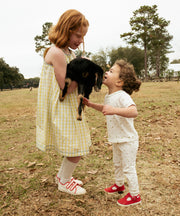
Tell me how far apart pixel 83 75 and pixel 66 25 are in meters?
0.53

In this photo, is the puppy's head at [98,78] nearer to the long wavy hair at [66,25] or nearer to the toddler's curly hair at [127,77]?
the toddler's curly hair at [127,77]

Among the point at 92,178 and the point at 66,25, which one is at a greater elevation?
the point at 66,25

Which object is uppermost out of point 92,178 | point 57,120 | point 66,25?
point 66,25

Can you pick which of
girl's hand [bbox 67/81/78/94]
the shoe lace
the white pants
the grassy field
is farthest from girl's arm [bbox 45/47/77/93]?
the shoe lace

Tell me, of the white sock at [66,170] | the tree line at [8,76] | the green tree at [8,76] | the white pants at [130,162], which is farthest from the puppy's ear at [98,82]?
the green tree at [8,76]

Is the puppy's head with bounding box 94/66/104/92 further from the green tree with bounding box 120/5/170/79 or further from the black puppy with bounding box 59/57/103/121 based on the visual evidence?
the green tree with bounding box 120/5/170/79

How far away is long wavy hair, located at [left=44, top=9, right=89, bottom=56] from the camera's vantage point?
1873 mm

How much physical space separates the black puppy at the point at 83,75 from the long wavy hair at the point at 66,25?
260 millimetres

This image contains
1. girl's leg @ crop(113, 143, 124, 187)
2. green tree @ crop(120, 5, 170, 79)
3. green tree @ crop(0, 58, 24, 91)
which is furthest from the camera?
green tree @ crop(0, 58, 24, 91)

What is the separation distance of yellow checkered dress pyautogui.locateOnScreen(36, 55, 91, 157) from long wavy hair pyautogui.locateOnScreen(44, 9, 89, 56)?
0.20 metres

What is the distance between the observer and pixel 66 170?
7.66 ft

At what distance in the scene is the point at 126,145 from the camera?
6.61ft

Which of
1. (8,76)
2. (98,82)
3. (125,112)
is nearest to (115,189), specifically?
(125,112)

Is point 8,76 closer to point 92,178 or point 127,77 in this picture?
point 92,178
